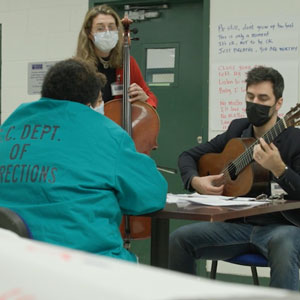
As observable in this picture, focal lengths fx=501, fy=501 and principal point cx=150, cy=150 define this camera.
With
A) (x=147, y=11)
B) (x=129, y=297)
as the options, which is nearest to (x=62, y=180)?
(x=129, y=297)

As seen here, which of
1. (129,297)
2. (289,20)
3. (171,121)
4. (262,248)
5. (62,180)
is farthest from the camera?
(171,121)

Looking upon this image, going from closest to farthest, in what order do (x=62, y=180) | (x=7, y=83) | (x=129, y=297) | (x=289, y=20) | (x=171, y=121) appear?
1. (x=129, y=297)
2. (x=62, y=180)
3. (x=289, y=20)
4. (x=171, y=121)
5. (x=7, y=83)

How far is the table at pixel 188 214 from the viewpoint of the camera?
1301 mm

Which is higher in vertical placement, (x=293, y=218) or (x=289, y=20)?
Answer: (x=289, y=20)

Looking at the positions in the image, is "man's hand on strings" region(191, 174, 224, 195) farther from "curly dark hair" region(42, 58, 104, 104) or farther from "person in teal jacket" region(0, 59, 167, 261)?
"curly dark hair" region(42, 58, 104, 104)

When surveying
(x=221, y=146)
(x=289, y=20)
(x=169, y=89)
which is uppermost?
(x=289, y=20)

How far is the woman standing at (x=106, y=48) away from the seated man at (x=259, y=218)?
48 cm

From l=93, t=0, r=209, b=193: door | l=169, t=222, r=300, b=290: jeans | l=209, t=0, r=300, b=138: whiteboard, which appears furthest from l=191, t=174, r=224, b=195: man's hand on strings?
l=93, t=0, r=209, b=193: door

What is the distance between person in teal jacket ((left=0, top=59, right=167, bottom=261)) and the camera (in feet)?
4.05

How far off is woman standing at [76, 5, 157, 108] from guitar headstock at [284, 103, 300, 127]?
681mm

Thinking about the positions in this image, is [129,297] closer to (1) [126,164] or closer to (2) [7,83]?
(1) [126,164]

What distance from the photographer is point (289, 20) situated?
11.1ft

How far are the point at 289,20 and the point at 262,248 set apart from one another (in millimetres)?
1944

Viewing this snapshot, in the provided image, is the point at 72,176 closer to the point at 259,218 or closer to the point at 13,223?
the point at 13,223
